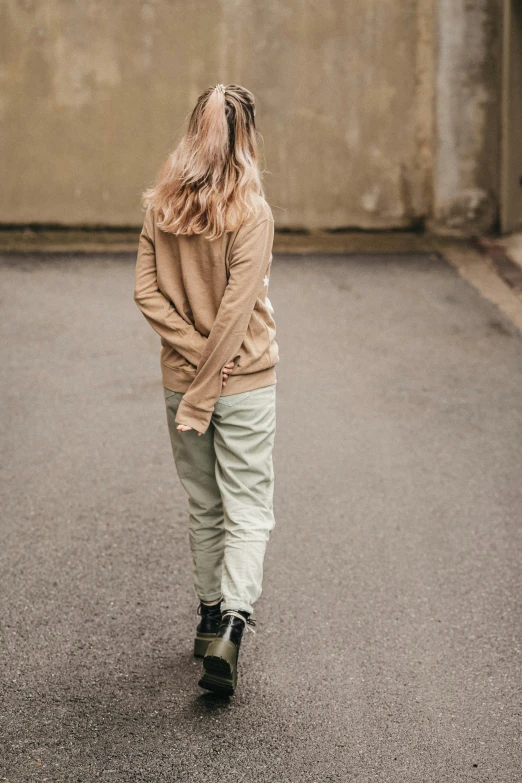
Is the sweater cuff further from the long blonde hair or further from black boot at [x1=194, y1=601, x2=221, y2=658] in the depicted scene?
black boot at [x1=194, y1=601, x2=221, y2=658]

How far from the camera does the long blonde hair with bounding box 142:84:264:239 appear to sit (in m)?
3.14

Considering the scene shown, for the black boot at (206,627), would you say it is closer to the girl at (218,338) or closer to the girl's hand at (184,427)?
the girl at (218,338)

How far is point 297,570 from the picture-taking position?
4.43 metres

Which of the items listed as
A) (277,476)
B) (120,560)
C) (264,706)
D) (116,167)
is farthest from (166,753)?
(116,167)

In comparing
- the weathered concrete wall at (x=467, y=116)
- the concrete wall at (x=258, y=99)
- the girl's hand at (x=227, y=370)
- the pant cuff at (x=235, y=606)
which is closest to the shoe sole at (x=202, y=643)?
the pant cuff at (x=235, y=606)

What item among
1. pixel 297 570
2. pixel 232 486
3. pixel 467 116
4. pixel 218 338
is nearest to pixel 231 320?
pixel 218 338

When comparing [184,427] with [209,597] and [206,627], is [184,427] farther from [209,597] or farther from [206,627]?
[206,627]

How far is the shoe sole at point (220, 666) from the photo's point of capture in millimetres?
3105

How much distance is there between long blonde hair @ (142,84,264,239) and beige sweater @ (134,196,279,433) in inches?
2.6

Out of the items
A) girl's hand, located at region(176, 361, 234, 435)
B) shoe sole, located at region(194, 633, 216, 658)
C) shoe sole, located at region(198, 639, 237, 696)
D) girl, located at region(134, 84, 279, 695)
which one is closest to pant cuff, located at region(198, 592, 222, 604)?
girl, located at region(134, 84, 279, 695)

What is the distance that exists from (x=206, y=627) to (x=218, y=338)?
1.22 m

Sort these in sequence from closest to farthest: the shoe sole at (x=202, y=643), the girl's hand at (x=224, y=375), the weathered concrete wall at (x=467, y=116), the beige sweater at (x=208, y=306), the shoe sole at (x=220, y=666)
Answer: the shoe sole at (x=220, y=666)
the beige sweater at (x=208, y=306)
the girl's hand at (x=224, y=375)
the shoe sole at (x=202, y=643)
the weathered concrete wall at (x=467, y=116)

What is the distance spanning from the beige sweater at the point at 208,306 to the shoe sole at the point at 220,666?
2.48 feet

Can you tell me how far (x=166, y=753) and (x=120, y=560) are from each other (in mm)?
1514
